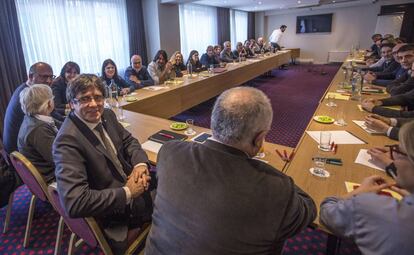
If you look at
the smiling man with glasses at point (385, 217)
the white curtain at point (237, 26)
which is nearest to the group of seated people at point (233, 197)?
the smiling man with glasses at point (385, 217)

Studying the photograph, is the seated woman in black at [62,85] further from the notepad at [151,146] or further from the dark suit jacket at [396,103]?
the dark suit jacket at [396,103]

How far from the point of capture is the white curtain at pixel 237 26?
980 cm

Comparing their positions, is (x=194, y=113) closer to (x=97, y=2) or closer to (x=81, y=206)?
(x=97, y=2)

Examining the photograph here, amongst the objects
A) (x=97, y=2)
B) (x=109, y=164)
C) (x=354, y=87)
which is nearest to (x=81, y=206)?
(x=109, y=164)

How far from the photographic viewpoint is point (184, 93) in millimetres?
3824

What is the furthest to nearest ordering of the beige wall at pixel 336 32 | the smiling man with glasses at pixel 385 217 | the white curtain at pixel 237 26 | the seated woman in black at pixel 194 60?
the beige wall at pixel 336 32, the white curtain at pixel 237 26, the seated woman in black at pixel 194 60, the smiling man with glasses at pixel 385 217

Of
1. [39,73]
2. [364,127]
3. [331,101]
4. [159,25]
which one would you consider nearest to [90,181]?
[39,73]

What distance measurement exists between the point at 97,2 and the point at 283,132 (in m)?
4.26

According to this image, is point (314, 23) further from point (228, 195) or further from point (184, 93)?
point (228, 195)

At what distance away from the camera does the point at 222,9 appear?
874 cm

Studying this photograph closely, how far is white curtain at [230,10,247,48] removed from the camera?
9.80 metres

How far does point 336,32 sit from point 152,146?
11.7m

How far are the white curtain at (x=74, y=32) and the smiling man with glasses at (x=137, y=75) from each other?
1416 mm

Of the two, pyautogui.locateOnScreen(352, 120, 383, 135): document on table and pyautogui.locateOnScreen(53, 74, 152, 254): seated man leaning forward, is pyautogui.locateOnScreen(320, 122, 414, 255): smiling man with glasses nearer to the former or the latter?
pyautogui.locateOnScreen(53, 74, 152, 254): seated man leaning forward
